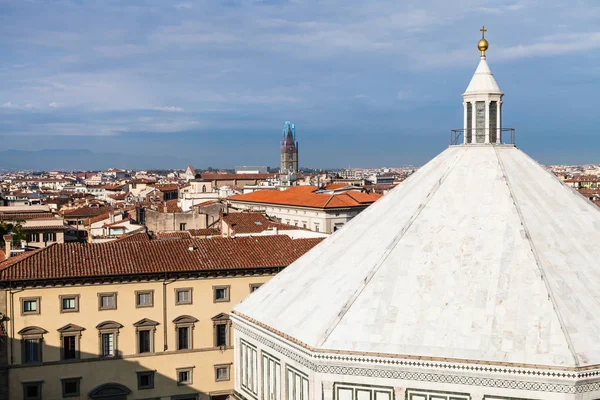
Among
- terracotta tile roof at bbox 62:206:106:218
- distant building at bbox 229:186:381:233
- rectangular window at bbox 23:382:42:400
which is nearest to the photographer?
rectangular window at bbox 23:382:42:400

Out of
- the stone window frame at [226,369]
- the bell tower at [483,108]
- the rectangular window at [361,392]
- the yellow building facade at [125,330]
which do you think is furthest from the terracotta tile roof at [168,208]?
the rectangular window at [361,392]

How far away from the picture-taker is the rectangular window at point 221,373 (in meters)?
28.4

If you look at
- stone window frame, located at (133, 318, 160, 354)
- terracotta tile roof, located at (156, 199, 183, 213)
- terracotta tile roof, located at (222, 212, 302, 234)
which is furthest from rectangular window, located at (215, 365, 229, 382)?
terracotta tile roof, located at (156, 199, 183, 213)

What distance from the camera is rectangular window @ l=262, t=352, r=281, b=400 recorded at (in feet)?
48.5

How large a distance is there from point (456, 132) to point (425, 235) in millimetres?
3695

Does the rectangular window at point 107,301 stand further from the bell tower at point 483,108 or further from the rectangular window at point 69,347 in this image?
the bell tower at point 483,108

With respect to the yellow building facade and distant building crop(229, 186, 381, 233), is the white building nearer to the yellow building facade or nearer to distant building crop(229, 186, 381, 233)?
the yellow building facade

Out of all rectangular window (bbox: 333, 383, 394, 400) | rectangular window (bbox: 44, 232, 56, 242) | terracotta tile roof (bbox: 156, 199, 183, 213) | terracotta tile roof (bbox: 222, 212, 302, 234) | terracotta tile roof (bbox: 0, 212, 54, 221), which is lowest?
rectangular window (bbox: 44, 232, 56, 242)

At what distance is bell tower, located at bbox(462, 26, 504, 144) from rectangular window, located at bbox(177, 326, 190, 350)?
49.3 ft

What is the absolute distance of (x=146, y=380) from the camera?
27.5 metres

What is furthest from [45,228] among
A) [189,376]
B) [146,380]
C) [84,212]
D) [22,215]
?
[189,376]

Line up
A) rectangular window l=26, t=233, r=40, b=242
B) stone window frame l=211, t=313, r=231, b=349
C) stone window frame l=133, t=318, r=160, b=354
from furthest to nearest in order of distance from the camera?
rectangular window l=26, t=233, r=40, b=242 → stone window frame l=211, t=313, r=231, b=349 → stone window frame l=133, t=318, r=160, b=354

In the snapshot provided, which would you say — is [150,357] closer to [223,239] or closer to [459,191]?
[223,239]

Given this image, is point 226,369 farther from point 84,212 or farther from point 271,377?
point 84,212
